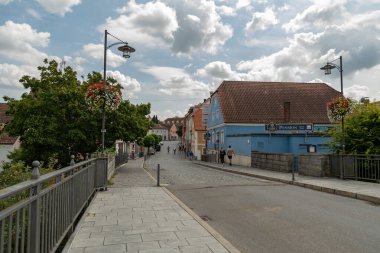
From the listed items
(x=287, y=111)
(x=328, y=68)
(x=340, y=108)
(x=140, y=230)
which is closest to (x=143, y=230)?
(x=140, y=230)

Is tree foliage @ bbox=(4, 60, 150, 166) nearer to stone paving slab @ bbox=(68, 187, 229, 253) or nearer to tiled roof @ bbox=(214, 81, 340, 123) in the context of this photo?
stone paving slab @ bbox=(68, 187, 229, 253)

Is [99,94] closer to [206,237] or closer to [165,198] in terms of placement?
[165,198]

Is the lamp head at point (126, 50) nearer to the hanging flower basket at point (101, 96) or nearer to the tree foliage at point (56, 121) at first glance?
the hanging flower basket at point (101, 96)

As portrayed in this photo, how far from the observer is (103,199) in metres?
10.4

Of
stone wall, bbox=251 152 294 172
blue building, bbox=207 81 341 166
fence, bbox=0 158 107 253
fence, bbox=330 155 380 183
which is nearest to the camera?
fence, bbox=0 158 107 253

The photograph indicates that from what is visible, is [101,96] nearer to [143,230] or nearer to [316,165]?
[143,230]

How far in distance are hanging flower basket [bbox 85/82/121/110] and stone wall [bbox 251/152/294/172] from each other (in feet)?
33.3

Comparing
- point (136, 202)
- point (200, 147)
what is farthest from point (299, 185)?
point (200, 147)

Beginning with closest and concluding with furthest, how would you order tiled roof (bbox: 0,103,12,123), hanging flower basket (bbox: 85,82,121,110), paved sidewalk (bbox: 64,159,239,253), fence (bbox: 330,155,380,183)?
1. paved sidewalk (bbox: 64,159,239,253)
2. fence (bbox: 330,155,380,183)
3. hanging flower basket (bbox: 85,82,121,110)
4. tiled roof (bbox: 0,103,12,123)

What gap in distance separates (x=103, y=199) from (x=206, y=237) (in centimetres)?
531

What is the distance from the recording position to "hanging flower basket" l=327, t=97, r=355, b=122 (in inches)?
638

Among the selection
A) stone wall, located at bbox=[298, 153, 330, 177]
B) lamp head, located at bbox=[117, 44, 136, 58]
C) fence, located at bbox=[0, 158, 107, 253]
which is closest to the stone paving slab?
fence, located at bbox=[0, 158, 107, 253]

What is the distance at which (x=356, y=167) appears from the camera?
14961mm

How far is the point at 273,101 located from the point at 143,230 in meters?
36.2
